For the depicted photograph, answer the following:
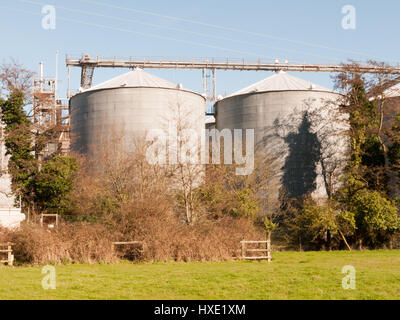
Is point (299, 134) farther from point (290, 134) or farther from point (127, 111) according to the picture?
point (127, 111)

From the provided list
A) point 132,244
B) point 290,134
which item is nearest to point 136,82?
point 290,134

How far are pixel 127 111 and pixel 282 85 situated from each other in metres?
11.6

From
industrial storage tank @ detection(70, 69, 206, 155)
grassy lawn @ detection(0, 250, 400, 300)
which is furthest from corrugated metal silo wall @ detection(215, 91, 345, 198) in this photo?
grassy lawn @ detection(0, 250, 400, 300)

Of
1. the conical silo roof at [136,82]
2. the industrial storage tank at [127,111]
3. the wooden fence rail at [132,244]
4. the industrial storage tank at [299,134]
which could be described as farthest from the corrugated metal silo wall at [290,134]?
the wooden fence rail at [132,244]

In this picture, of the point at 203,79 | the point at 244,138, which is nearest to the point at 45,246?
the point at 244,138

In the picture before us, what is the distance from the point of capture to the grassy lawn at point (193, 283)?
36.1 feet

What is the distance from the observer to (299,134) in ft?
107

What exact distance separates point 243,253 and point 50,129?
16.4 m

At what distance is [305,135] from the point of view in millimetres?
32719

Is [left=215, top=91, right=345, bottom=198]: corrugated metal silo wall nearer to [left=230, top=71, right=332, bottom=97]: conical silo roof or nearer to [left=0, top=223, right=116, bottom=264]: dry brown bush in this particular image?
[left=230, top=71, right=332, bottom=97]: conical silo roof

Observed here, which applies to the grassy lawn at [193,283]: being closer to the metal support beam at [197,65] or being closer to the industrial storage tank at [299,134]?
the industrial storage tank at [299,134]

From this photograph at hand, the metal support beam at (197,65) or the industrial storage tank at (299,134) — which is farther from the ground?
the metal support beam at (197,65)

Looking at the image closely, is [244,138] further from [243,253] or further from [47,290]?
[47,290]

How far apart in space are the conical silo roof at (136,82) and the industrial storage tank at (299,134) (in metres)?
6.44
